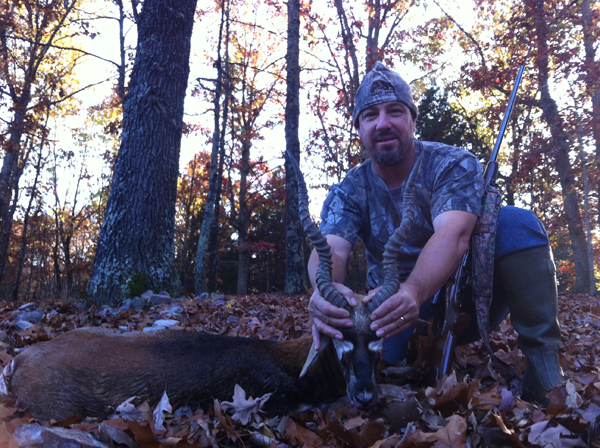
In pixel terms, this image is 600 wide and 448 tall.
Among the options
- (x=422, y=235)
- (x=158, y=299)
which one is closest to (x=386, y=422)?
(x=422, y=235)

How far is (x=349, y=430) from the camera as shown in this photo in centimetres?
247

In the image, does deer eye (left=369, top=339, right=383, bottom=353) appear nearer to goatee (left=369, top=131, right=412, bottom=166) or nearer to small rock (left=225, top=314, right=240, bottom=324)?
goatee (left=369, top=131, right=412, bottom=166)

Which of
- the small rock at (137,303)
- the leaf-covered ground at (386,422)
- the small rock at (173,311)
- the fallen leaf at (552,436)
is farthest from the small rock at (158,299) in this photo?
the fallen leaf at (552,436)

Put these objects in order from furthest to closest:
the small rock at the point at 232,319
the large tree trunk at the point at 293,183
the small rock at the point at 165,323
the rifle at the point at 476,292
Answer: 1. the large tree trunk at the point at 293,183
2. the small rock at the point at 232,319
3. the small rock at the point at 165,323
4. the rifle at the point at 476,292

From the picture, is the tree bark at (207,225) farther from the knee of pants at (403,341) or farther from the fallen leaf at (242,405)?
the fallen leaf at (242,405)

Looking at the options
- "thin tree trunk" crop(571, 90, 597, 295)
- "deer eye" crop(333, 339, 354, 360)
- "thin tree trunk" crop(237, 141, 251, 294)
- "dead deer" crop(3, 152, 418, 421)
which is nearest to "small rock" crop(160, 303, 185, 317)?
"dead deer" crop(3, 152, 418, 421)

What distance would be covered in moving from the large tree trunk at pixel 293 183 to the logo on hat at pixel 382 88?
9.86 metres

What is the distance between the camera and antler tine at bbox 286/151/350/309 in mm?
A: 3111

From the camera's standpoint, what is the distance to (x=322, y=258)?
3.26m

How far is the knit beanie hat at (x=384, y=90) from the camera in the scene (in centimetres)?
411

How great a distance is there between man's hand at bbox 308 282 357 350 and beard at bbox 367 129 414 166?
149cm

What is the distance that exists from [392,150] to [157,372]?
280cm

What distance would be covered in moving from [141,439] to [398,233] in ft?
6.79

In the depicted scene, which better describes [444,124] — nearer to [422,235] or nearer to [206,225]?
[206,225]
